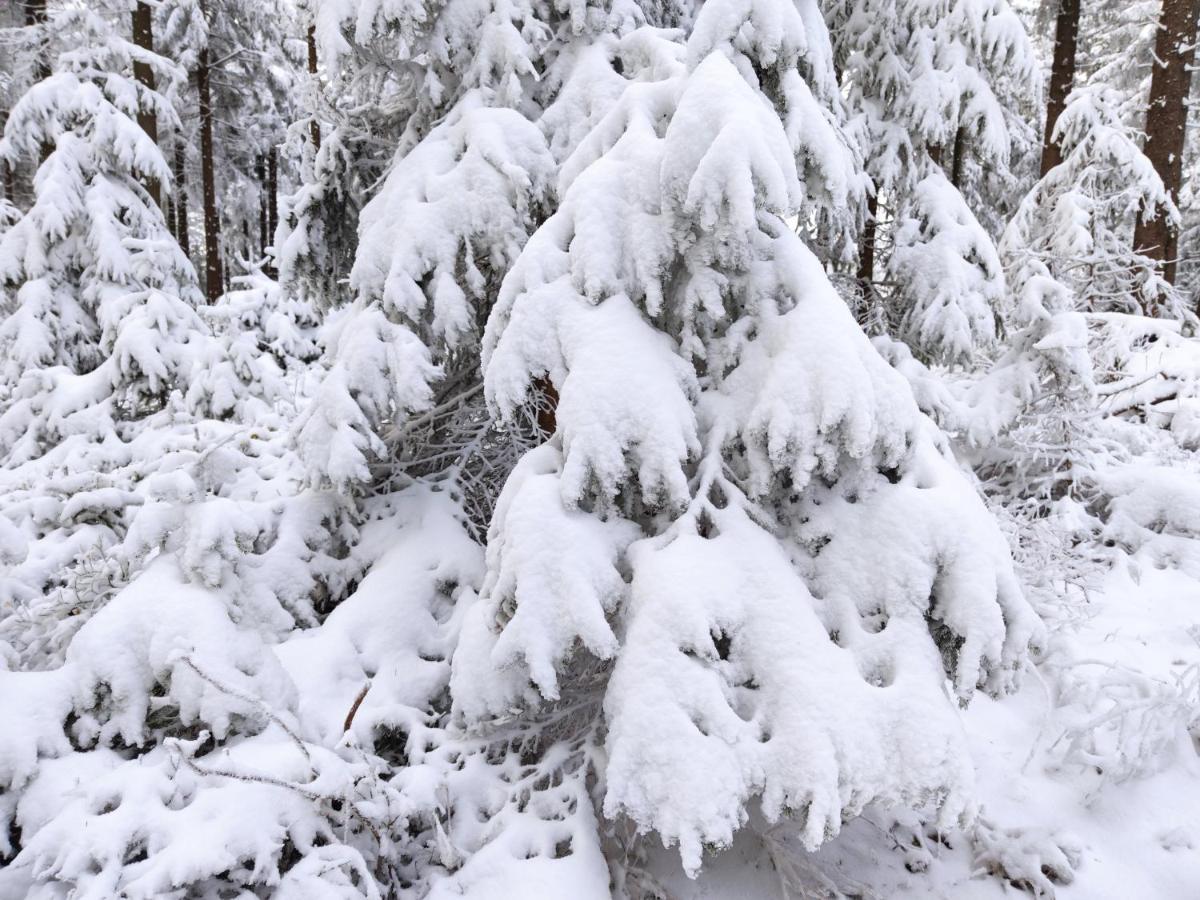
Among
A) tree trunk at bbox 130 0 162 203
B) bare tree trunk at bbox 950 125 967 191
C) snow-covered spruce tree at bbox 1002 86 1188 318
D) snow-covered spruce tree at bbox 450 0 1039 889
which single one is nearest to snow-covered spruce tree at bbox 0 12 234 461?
→ tree trunk at bbox 130 0 162 203

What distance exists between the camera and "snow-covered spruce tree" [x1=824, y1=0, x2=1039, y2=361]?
21.2ft

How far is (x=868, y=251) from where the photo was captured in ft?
23.5

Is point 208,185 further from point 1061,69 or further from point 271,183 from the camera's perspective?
point 1061,69

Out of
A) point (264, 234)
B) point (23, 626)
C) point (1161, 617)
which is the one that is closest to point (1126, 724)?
point (1161, 617)

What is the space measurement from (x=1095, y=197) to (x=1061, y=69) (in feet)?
10.4

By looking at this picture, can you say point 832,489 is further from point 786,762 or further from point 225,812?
point 225,812

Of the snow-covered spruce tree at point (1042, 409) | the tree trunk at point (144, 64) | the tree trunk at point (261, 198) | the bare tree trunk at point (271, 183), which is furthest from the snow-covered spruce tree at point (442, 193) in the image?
the tree trunk at point (261, 198)

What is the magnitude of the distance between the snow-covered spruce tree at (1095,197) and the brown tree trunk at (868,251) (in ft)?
6.35

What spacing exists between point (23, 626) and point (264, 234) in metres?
28.5

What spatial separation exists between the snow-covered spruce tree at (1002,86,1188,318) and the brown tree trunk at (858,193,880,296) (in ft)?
6.35

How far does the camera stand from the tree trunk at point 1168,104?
9156 mm

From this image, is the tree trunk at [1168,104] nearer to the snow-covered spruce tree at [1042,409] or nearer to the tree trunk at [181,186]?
the snow-covered spruce tree at [1042,409]

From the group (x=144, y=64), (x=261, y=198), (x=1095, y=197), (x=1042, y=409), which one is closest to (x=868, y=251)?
(x=1042, y=409)

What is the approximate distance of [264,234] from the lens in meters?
28.7
